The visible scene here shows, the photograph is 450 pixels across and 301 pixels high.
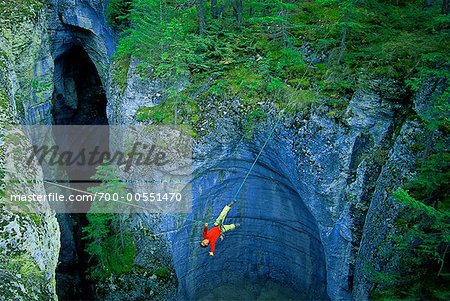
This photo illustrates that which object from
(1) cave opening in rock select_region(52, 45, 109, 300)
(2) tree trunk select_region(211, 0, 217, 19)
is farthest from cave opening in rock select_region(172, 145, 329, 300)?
(2) tree trunk select_region(211, 0, 217, 19)

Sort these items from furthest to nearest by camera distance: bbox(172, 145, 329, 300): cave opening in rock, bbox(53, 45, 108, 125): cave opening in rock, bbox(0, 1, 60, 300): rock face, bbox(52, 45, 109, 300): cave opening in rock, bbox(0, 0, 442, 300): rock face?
bbox(53, 45, 108, 125): cave opening in rock → bbox(52, 45, 109, 300): cave opening in rock → bbox(172, 145, 329, 300): cave opening in rock → bbox(0, 0, 442, 300): rock face → bbox(0, 1, 60, 300): rock face

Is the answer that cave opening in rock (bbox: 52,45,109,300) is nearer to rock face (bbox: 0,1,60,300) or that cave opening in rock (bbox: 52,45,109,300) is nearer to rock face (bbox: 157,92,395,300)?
rock face (bbox: 0,1,60,300)

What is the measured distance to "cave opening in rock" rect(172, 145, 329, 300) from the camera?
1606 cm

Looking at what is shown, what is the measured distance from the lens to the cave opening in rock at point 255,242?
1606 centimetres

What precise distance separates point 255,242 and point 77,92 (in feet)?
49.1

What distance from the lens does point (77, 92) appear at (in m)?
25.0

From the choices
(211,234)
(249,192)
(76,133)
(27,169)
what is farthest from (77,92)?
(211,234)

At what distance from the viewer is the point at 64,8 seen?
20.0 meters

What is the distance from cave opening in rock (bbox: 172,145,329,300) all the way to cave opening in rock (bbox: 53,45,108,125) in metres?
12.1

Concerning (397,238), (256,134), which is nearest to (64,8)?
(256,134)

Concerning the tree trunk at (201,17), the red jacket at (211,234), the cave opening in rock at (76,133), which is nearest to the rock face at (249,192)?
the cave opening in rock at (76,133)

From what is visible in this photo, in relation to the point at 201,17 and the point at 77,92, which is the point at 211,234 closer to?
the point at 201,17

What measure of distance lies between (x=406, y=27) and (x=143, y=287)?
47.4ft

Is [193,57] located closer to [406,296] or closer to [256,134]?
[256,134]
